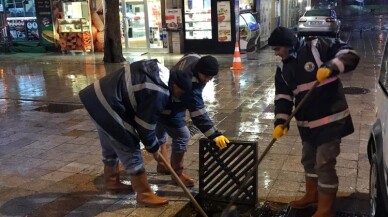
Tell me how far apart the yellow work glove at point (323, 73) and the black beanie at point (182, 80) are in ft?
3.70

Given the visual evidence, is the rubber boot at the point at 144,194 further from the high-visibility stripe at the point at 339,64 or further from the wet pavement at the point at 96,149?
the high-visibility stripe at the point at 339,64

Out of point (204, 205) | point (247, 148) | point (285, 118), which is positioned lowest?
point (204, 205)

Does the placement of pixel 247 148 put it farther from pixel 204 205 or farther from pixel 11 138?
pixel 11 138

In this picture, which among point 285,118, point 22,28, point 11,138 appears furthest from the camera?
point 22,28

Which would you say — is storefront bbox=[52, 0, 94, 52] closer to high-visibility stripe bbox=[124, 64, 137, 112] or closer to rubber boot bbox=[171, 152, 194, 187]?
rubber boot bbox=[171, 152, 194, 187]

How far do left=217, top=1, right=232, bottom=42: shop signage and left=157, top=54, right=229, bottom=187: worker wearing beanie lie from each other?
10.2 m

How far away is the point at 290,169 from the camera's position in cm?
507

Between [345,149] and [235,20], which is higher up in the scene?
[235,20]

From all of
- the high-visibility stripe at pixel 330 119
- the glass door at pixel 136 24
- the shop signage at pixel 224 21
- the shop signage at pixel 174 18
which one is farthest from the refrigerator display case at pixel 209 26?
the high-visibility stripe at pixel 330 119

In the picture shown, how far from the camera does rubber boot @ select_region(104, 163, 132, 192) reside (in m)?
4.68

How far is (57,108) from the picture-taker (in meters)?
8.58

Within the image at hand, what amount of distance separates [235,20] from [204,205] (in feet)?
35.5

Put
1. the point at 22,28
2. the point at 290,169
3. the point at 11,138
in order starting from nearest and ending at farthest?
the point at 290,169, the point at 11,138, the point at 22,28

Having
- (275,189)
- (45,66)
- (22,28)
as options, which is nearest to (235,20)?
(45,66)
